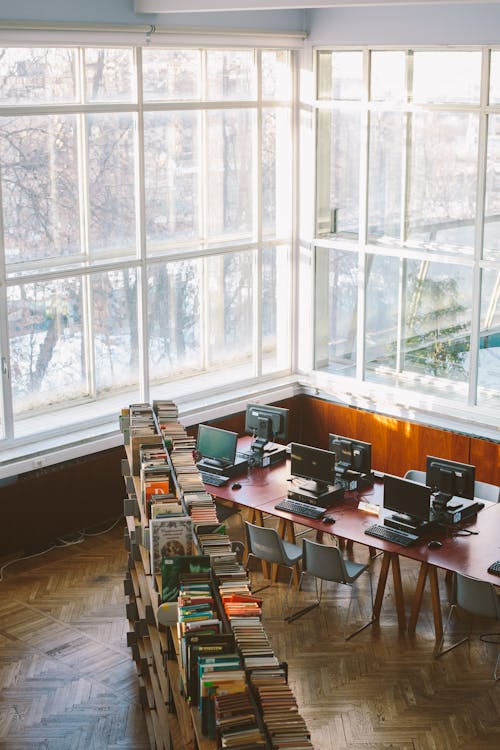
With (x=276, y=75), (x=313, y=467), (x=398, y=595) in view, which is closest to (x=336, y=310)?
(x=276, y=75)

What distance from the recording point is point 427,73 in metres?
10.2

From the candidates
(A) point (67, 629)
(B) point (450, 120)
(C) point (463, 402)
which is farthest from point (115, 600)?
(B) point (450, 120)

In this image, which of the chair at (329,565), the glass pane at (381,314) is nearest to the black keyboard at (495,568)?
the chair at (329,565)

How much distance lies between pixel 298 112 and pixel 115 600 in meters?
5.87

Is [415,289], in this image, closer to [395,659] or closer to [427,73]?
[427,73]

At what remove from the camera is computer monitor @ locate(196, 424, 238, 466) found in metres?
9.47

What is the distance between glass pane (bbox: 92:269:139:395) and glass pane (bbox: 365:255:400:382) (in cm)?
260

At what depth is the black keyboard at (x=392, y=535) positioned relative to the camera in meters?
8.09

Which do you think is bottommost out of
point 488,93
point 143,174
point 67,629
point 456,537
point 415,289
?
point 67,629

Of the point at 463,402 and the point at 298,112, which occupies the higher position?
the point at 298,112

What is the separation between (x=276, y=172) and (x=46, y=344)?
3.49 m

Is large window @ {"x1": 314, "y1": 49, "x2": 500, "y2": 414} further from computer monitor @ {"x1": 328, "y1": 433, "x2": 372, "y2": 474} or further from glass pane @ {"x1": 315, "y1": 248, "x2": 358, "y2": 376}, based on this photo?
computer monitor @ {"x1": 328, "y1": 433, "x2": 372, "y2": 474}

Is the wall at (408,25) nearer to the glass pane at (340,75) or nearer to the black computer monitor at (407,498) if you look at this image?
the glass pane at (340,75)

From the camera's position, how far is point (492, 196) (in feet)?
32.9
